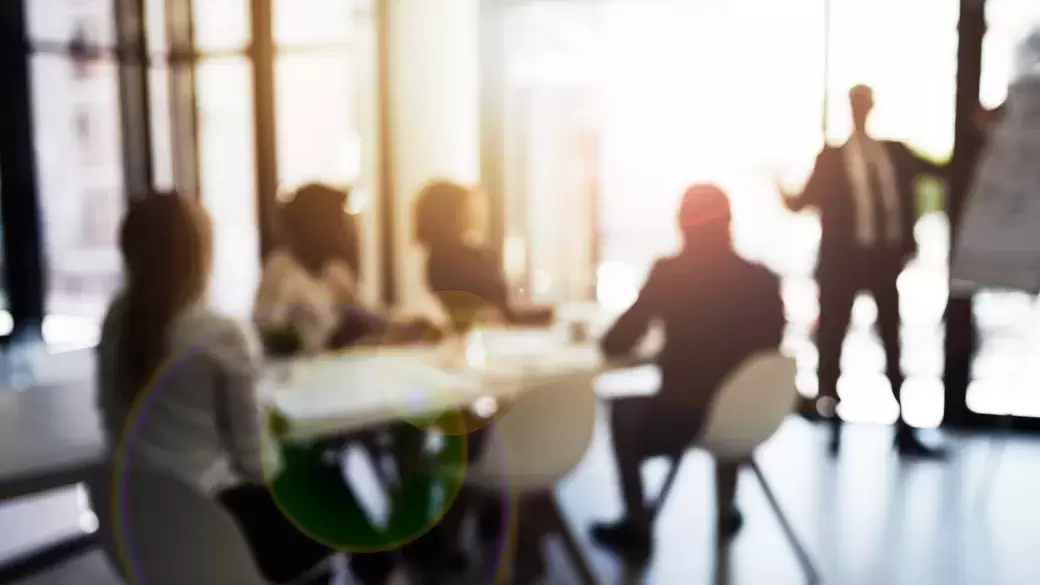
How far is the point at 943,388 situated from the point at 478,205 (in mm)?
2884

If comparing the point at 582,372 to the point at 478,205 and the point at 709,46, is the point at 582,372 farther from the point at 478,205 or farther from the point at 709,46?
the point at 709,46

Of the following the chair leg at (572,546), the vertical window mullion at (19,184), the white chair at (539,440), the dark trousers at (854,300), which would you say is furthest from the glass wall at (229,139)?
the white chair at (539,440)

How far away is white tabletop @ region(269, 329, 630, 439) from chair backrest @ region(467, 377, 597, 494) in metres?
0.08

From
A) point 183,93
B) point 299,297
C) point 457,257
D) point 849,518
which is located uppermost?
point 183,93

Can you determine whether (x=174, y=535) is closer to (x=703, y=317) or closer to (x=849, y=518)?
(x=703, y=317)

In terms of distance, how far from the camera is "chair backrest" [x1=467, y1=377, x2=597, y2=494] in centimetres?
215

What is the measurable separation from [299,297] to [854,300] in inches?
112

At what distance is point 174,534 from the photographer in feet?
4.99

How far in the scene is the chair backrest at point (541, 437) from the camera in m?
2.15

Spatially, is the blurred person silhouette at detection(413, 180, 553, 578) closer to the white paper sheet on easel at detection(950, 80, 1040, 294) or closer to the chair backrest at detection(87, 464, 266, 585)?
the chair backrest at detection(87, 464, 266, 585)

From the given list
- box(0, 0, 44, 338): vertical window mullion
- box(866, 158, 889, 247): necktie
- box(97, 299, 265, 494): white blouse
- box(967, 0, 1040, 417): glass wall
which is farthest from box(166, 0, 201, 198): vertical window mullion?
box(967, 0, 1040, 417): glass wall

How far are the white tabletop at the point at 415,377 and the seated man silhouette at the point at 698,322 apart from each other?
25 centimetres

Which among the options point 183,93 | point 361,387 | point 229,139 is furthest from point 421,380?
point 183,93

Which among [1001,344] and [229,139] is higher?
[229,139]
